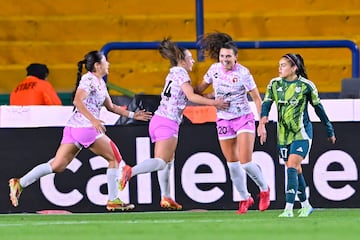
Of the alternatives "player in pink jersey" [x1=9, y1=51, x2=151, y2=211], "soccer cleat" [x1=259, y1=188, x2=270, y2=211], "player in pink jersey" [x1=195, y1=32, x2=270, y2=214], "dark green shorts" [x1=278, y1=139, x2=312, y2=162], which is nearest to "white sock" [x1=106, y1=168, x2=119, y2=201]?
"player in pink jersey" [x1=9, y1=51, x2=151, y2=211]

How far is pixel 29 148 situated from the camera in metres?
15.0

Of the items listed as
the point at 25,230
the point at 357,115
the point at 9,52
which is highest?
the point at 9,52

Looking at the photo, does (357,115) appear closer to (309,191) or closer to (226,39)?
(309,191)

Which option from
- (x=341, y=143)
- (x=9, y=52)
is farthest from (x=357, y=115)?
(x=9, y=52)

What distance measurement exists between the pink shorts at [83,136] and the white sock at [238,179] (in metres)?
1.51

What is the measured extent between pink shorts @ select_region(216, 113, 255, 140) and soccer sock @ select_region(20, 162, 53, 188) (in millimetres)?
1945

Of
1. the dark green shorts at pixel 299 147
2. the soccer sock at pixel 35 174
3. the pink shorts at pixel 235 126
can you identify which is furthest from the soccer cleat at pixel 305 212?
the soccer sock at pixel 35 174

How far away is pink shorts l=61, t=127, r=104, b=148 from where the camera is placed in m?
14.1

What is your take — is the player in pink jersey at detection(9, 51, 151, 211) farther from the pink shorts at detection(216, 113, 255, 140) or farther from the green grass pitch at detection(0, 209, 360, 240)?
the pink shorts at detection(216, 113, 255, 140)

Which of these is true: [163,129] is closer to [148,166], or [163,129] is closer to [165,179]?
[148,166]

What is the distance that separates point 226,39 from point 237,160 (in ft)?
4.31

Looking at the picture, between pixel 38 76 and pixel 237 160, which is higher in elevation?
pixel 38 76

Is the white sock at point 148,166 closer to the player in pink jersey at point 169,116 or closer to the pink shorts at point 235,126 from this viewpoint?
the player in pink jersey at point 169,116

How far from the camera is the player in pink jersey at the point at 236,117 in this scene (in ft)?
44.5
